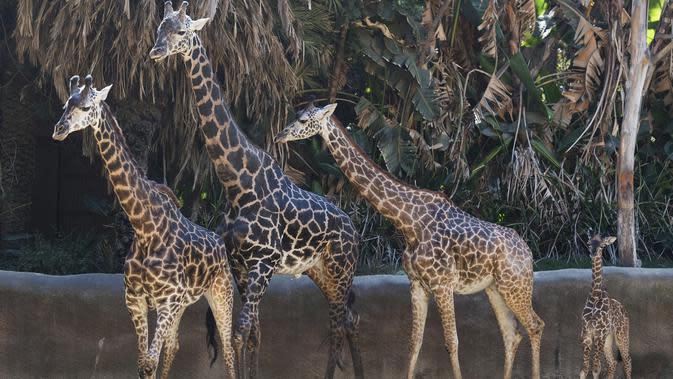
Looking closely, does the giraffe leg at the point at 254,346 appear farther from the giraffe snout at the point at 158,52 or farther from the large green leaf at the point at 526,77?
the large green leaf at the point at 526,77

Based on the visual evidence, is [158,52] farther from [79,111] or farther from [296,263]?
[296,263]

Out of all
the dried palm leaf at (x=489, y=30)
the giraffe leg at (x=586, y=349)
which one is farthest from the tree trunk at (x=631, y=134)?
the giraffe leg at (x=586, y=349)

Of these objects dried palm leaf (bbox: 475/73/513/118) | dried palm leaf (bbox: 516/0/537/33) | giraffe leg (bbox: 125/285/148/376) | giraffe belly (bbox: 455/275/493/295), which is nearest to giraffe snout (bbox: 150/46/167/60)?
giraffe leg (bbox: 125/285/148/376)

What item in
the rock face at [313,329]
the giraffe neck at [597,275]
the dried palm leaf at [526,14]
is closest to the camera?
the giraffe neck at [597,275]

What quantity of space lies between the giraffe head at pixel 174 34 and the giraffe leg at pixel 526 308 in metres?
3.41

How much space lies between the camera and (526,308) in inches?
349

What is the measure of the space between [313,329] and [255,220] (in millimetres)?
1700

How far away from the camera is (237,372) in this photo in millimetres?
8453

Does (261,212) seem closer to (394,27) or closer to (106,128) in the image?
(106,128)

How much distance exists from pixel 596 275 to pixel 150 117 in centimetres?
541

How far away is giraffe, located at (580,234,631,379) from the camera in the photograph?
28.5 feet

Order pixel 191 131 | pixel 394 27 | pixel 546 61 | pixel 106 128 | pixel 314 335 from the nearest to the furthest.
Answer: pixel 106 128, pixel 314 335, pixel 191 131, pixel 394 27, pixel 546 61

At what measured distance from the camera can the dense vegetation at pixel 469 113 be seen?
11867mm

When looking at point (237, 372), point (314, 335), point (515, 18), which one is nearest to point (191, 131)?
point (314, 335)
